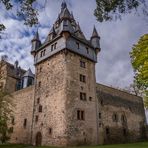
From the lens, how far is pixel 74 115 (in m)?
28.8

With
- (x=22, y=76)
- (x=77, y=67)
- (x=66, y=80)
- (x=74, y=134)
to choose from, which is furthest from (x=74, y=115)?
(x=22, y=76)

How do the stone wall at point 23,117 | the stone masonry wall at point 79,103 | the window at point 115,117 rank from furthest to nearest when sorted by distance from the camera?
the window at point 115,117 → the stone wall at point 23,117 → the stone masonry wall at point 79,103

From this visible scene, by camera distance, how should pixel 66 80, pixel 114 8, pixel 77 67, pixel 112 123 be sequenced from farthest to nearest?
pixel 112 123
pixel 77 67
pixel 66 80
pixel 114 8

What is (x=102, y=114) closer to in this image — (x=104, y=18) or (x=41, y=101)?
(x=41, y=101)

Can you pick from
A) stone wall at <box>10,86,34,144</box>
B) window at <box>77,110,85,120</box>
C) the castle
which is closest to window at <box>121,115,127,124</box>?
the castle

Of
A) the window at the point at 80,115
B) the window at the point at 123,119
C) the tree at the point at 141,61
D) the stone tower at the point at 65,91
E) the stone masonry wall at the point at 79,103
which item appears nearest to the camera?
the tree at the point at 141,61

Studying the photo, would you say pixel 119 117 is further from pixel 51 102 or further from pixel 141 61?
pixel 141 61

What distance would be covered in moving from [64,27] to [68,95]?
10.7 metres

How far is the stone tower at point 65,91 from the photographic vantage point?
28344 millimetres

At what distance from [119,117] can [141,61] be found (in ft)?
54.8

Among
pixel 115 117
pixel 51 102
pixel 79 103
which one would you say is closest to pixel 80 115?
pixel 79 103

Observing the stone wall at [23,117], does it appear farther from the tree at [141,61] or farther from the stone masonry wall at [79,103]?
the tree at [141,61]

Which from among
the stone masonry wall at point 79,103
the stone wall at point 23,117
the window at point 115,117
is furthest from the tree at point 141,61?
the stone wall at point 23,117

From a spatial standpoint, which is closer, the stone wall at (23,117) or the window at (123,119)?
the stone wall at (23,117)
